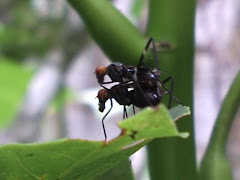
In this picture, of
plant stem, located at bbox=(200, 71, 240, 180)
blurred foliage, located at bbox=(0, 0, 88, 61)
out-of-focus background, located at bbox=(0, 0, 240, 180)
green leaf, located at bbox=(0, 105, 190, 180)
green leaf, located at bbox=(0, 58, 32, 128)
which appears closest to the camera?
green leaf, located at bbox=(0, 105, 190, 180)

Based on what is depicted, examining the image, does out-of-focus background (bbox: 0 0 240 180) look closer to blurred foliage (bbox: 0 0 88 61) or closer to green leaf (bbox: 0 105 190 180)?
blurred foliage (bbox: 0 0 88 61)

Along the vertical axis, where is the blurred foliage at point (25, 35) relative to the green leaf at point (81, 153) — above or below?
above

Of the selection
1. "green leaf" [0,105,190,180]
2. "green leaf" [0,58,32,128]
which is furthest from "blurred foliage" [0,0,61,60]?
"green leaf" [0,105,190,180]

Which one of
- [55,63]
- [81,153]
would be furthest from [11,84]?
[81,153]

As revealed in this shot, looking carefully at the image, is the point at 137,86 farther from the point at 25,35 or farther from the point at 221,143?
the point at 25,35

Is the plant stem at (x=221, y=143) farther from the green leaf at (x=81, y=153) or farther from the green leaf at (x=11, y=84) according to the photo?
the green leaf at (x=11, y=84)

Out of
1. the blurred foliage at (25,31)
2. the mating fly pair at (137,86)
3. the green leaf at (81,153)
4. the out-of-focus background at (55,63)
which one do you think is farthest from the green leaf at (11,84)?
the green leaf at (81,153)
